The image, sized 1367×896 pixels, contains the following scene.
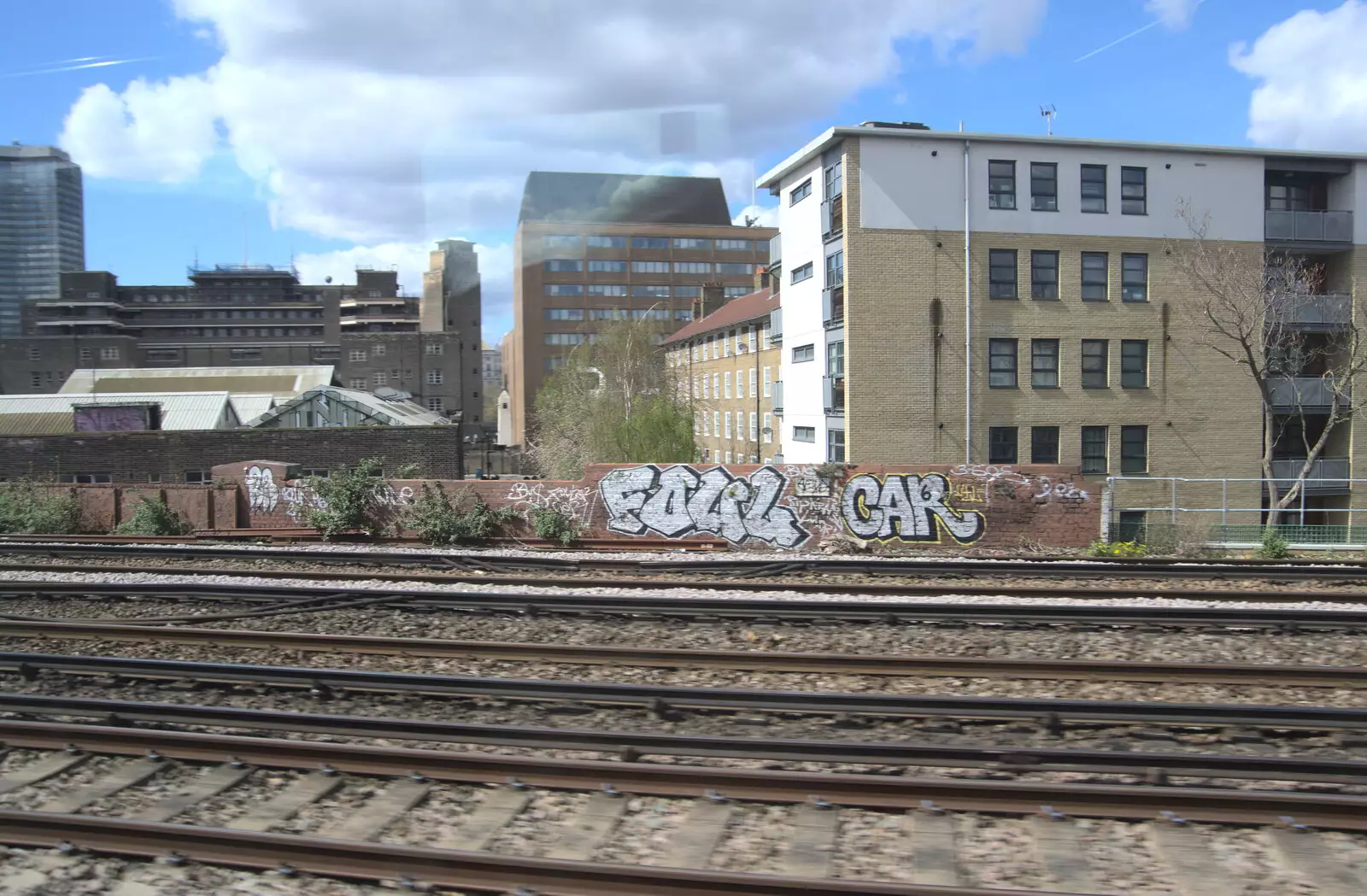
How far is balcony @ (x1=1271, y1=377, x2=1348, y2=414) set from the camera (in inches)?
1163

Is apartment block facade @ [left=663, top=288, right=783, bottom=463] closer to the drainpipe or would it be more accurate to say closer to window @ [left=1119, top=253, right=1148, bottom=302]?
the drainpipe

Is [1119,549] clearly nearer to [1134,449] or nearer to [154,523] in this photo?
[1134,449]

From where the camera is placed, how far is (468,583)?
1236cm

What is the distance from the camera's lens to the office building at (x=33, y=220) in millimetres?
140250

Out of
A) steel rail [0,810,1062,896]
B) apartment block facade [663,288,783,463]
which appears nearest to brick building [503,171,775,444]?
apartment block facade [663,288,783,463]

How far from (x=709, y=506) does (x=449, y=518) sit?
5.05 meters

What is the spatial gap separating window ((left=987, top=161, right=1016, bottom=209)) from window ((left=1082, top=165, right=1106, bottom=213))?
92.8 inches

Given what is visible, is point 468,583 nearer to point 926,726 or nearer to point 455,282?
point 926,726

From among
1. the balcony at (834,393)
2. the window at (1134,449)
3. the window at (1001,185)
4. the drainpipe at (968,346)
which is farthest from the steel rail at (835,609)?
the window at (1001,185)

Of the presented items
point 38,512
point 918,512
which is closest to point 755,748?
point 918,512

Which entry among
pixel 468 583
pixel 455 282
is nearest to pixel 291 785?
pixel 468 583

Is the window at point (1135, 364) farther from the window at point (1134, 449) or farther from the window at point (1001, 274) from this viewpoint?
the window at point (1001, 274)

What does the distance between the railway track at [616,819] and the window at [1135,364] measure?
1059 inches

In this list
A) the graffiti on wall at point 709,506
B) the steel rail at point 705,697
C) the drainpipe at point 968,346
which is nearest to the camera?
the steel rail at point 705,697
